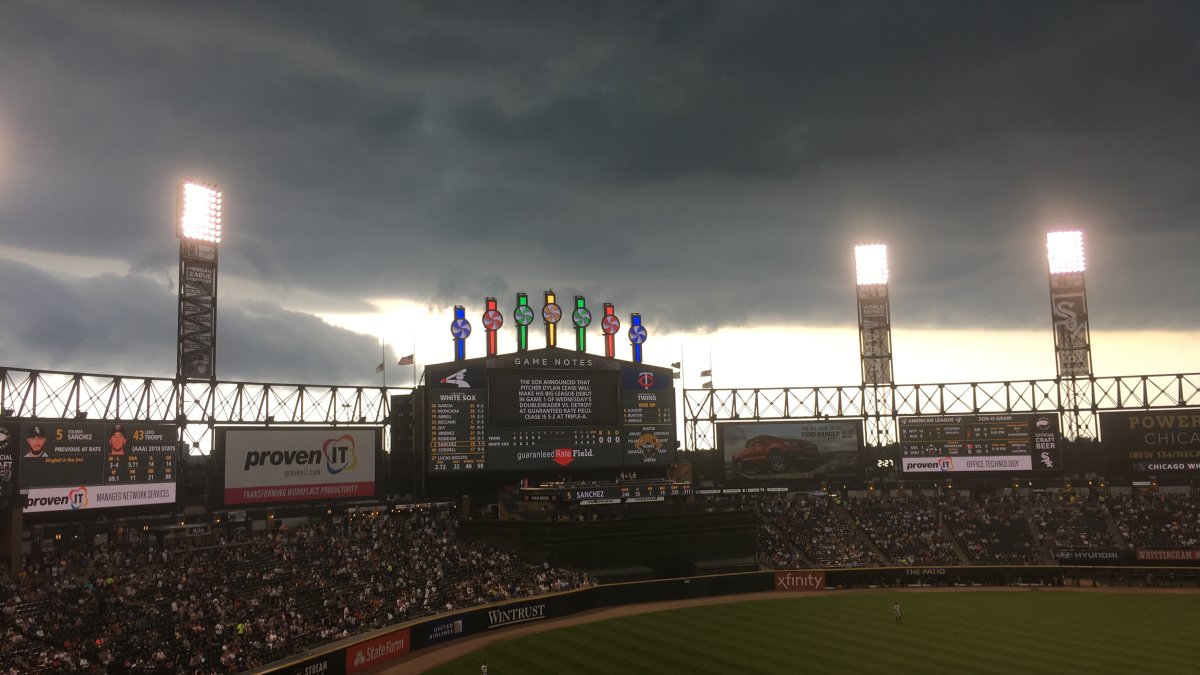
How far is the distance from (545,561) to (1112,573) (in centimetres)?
4087

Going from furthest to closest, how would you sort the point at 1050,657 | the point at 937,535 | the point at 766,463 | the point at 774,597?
the point at 766,463 < the point at 937,535 < the point at 774,597 < the point at 1050,657

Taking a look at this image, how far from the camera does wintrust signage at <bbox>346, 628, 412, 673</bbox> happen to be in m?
40.6

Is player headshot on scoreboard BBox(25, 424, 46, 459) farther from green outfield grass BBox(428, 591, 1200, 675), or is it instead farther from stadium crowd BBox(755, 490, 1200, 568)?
stadium crowd BBox(755, 490, 1200, 568)

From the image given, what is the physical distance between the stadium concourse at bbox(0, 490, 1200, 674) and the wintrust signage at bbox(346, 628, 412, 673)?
2728 mm

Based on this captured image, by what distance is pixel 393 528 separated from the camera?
64188mm

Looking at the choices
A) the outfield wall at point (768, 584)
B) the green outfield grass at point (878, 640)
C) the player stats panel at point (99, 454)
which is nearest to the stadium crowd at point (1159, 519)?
the outfield wall at point (768, 584)

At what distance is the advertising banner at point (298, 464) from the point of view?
192ft

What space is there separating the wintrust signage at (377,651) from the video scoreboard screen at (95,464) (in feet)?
62.8

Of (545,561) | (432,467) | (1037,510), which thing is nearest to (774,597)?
(545,561)

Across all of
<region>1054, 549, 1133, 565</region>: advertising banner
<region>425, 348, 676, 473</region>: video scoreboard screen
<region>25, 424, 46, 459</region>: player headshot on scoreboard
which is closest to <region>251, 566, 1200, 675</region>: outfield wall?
<region>1054, 549, 1133, 565</region>: advertising banner

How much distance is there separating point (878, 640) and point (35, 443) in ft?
148

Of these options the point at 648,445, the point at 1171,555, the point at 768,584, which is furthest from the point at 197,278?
the point at 1171,555

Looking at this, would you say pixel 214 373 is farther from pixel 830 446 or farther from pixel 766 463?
pixel 830 446

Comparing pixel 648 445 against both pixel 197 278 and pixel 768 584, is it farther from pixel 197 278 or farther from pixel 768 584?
pixel 197 278
